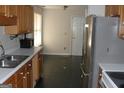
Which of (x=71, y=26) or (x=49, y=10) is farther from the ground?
(x=49, y=10)

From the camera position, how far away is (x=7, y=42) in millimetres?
4410

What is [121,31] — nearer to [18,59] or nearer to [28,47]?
[18,59]

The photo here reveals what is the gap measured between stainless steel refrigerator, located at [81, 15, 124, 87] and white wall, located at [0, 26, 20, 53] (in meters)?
1.77

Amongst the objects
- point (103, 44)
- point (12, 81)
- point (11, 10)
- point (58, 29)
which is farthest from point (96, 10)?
point (58, 29)

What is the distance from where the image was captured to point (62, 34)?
30.8ft

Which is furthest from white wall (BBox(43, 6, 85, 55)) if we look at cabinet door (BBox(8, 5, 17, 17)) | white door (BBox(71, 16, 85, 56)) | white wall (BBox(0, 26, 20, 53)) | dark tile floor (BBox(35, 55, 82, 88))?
cabinet door (BBox(8, 5, 17, 17))

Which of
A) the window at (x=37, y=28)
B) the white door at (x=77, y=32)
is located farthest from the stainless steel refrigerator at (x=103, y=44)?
the white door at (x=77, y=32)

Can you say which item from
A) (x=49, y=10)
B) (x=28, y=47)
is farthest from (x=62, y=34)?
(x=28, y=47)

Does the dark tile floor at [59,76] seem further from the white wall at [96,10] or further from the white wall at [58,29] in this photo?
the white wall at [58,29]

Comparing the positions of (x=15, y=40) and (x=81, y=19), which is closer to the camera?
(x=15, y=40)

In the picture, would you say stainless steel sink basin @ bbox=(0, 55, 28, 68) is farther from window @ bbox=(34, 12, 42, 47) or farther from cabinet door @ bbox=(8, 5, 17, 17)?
window @ bbox=(34, 12, 42, 47)

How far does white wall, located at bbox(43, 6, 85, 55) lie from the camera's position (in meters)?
9.23

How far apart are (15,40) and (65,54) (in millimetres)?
4661
